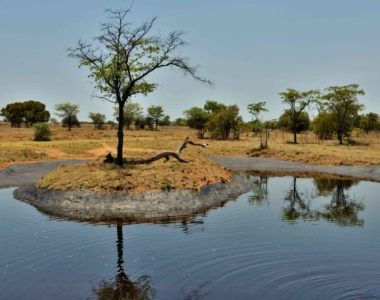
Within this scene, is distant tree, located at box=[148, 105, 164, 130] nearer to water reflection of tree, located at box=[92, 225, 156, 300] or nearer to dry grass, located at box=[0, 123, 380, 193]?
dry grass, located at box=[0, 123, 380, 193]

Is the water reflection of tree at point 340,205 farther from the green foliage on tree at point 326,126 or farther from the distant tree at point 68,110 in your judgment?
the distant tree at point 68,110

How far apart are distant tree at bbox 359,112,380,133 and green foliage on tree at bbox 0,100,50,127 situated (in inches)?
3562

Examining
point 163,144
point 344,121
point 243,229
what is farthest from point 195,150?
point 243,229

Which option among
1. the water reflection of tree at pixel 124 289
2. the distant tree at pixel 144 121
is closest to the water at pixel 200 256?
the water reflection of tree at pixel 124 289

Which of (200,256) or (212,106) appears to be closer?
(200,256)

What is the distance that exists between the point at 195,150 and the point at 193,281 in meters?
47.3

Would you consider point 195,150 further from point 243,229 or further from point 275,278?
point 275,278

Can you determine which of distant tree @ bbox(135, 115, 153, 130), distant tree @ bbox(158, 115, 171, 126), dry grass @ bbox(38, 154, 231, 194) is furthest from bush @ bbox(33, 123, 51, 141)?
distant tree @ bbox(158, 115, 171, 126)

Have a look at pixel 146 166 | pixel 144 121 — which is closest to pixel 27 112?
pixel 144 121

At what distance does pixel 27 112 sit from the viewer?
371 ft

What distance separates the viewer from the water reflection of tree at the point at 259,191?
27.5 metres

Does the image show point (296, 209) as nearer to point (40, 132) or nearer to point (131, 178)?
point (131, 178)

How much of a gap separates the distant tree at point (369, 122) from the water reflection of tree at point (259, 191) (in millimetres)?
73531

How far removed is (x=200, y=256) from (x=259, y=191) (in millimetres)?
17274
